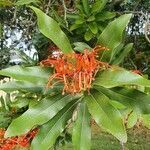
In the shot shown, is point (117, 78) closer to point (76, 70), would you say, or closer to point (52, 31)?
point (76, 70)

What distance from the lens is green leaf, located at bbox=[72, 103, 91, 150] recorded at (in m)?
2.07

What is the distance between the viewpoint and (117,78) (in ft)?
6.58

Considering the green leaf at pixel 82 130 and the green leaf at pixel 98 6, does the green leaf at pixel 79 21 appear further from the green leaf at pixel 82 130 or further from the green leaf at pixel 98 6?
the green leaf at pixel 82 130

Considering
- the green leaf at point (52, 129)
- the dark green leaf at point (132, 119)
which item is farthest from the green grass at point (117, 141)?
the green leaf at point (52, 129)

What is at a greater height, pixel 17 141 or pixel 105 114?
pixel 105 114

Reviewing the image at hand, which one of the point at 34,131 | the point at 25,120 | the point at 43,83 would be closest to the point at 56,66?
the point at 43,83

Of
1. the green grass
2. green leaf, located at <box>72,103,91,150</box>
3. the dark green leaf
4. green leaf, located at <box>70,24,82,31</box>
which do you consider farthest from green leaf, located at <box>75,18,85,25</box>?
the green grass

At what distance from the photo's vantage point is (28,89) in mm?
2213

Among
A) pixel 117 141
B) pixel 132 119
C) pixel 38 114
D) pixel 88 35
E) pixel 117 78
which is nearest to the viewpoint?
pixel 117 78

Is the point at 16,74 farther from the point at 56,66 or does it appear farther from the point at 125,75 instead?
the point at 125,75

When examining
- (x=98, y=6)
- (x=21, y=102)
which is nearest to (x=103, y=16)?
(x=98, y=6)

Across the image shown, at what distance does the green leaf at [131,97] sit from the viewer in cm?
207

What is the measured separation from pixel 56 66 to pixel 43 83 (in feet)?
0.41

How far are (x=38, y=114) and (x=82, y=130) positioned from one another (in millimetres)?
222
